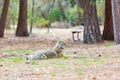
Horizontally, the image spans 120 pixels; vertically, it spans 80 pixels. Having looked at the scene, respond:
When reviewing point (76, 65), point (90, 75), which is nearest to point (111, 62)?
point (76, 65)

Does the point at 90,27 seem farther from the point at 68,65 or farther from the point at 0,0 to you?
the point at 0,0

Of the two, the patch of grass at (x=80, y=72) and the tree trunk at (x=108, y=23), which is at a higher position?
the tree trunk at (x=108, y=23)

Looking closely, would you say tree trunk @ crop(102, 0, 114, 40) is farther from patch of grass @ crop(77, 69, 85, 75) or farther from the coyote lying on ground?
patch of grass @ crop(77, 69, 85, 75)

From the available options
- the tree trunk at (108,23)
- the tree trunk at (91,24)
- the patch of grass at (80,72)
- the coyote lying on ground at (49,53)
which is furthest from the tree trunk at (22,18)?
the patch of grass at (80,72)

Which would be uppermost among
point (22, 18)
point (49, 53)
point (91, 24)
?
point (22, 18)

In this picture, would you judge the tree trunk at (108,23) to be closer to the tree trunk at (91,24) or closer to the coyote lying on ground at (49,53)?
the tree trunk at (91,24)

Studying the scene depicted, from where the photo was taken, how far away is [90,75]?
8781 millimetres

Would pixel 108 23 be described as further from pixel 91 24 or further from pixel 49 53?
pixel 49 53

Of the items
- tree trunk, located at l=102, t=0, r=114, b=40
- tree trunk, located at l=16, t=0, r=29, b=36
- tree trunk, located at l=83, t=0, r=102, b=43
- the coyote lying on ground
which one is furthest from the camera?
tree trunk, located at l=16, t=0, r=29, b=36

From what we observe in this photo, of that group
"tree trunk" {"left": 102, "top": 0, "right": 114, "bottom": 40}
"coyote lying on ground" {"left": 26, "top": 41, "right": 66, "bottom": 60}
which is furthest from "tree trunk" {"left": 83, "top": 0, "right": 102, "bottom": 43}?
"coyote lying on ground" {"left": 26, "top": 41, "right": 66, "bottom": 60}

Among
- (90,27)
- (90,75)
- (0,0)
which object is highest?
(0,0)

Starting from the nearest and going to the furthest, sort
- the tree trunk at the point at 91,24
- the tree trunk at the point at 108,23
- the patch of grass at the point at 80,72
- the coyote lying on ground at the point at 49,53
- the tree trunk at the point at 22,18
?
the patch of grass at the point at 80,72, the coyote lying on ground at the point at 49,53, the tree trunk at the point at 91,24, the tree trunk at the point at 108,23, the tree trunk at the point at 22,18

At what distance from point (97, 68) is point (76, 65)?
854 millimetres

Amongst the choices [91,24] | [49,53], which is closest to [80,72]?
[49,53]
